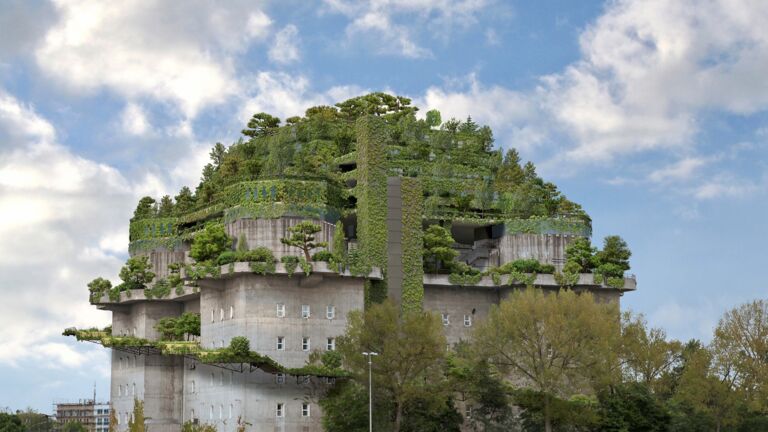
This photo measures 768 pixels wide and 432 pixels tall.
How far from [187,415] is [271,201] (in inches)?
900

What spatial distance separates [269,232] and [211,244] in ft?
18.3

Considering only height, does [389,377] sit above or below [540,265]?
below

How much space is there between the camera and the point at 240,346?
10344 cm

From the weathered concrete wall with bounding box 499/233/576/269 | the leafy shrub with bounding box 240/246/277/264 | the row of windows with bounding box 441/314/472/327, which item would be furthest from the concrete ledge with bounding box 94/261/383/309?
the weathered concrete wall with bounding box 499/233/576/269

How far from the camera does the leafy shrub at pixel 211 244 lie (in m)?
113

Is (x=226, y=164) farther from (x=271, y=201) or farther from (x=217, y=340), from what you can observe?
(x=217, y=340)

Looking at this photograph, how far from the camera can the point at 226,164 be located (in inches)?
5271

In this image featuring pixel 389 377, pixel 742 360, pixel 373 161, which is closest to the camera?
pixel 389 377

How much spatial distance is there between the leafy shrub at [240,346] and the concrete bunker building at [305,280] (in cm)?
188

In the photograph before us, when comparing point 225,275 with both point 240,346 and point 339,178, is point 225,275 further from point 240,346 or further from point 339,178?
point 339,178

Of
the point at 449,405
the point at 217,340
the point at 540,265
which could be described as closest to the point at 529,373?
the point at 449,405

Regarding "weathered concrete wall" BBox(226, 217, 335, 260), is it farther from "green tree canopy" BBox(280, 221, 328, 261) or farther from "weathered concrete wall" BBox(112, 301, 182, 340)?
"weathered concrete wall" BBox(112, 301, 182, 340)

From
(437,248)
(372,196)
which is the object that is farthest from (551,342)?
(372,196)

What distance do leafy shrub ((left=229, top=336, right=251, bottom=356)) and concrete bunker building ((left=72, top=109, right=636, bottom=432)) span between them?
1.88 metres
